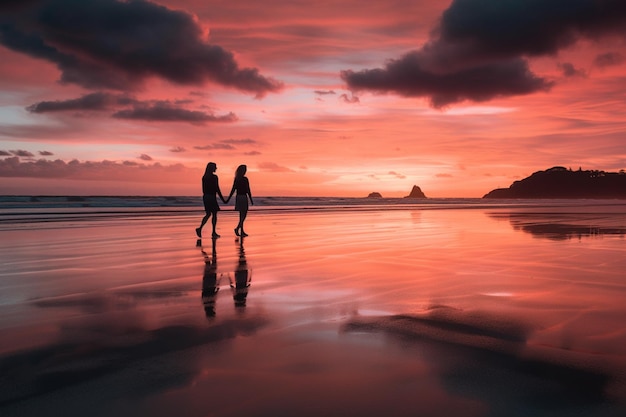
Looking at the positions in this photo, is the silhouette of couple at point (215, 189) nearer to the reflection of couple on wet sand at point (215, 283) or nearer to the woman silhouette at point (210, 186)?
the woman silhouette at point (210, 186)

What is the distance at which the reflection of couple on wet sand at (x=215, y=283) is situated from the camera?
619cm

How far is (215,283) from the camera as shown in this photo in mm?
7703

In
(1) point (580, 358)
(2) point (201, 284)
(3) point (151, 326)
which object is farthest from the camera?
(2) point (201, 284)

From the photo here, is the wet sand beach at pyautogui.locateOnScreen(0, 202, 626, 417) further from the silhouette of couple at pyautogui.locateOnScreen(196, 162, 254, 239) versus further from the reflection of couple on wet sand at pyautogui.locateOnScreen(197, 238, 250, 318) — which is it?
the silhouette of couple at pyautogui.locateOnScreen(196, 162, 254, 239)

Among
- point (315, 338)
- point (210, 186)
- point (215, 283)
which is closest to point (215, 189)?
point (210, 186)

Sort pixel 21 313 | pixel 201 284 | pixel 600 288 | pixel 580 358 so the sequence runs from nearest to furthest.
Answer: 1. pixel 580 358
2. pixel 21 313
3. pixel 600 288
4. pixel 201 284

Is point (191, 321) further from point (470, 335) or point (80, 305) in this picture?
point (470, 335)

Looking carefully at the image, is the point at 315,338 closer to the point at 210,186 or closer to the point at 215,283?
the point at 215,283

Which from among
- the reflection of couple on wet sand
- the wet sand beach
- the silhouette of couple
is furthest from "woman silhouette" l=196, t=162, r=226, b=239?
the wet sand beach

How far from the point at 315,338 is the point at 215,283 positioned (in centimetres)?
348

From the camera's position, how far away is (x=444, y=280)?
25.5ft

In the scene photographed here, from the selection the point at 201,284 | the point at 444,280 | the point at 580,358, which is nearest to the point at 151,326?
the point at 201,284

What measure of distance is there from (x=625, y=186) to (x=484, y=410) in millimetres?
224214

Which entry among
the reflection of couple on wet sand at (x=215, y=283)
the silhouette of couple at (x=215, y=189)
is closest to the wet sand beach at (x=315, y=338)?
the reflection of couple on wet sand at (x=215, y=283)
